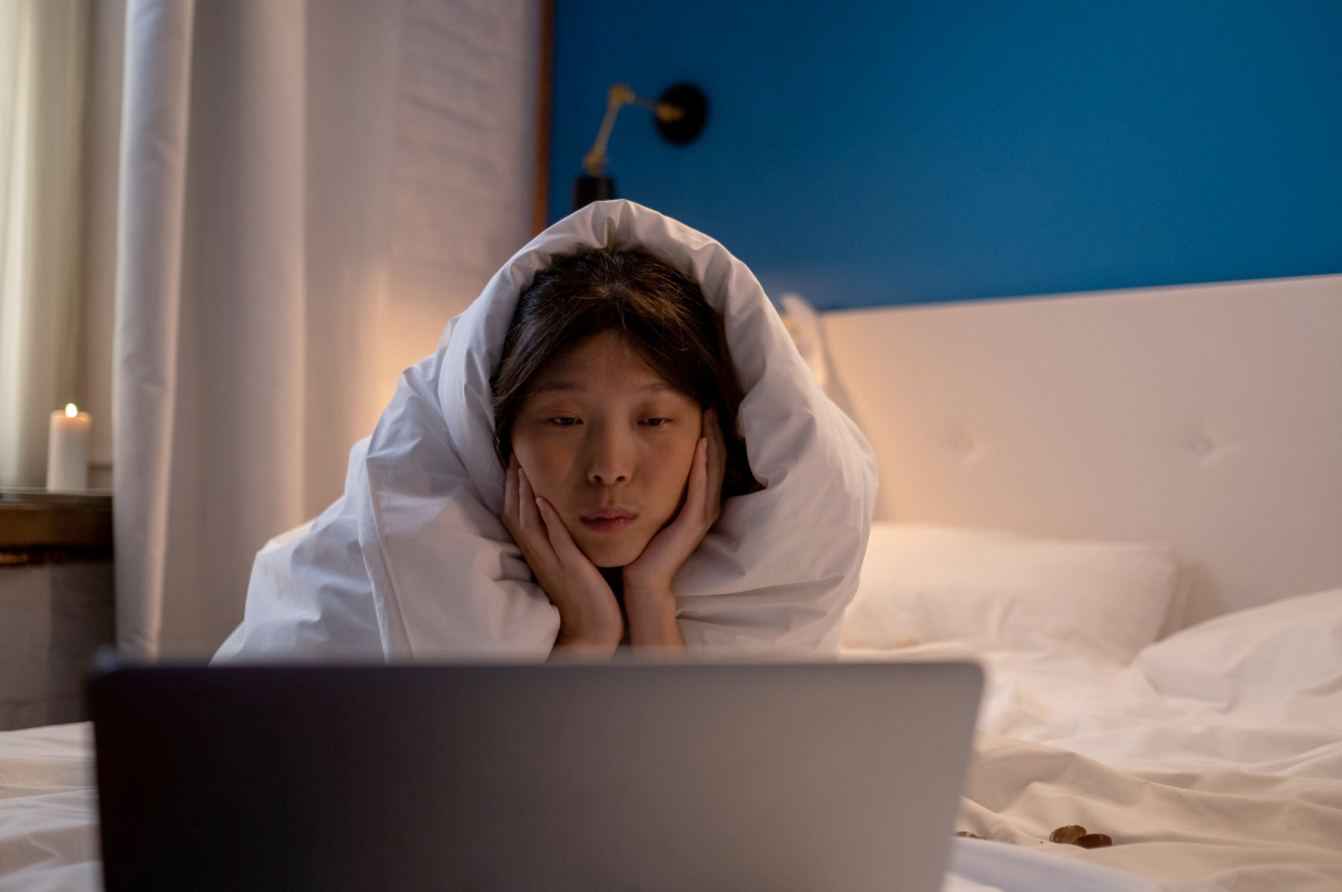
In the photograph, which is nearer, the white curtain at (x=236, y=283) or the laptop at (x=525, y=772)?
the laptop at (x=525, y=772)

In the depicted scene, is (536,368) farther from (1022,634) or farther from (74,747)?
(1022,634)

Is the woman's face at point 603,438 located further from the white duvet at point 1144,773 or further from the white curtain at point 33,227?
the white curtain at point 33,227

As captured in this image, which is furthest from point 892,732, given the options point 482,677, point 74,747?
point 74,747

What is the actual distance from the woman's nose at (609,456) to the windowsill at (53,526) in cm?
94

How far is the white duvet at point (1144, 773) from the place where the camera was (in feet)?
2.34

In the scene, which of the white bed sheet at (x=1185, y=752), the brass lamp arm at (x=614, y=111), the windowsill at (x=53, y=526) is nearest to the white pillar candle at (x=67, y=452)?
the windowsill at (x=53, y=526)

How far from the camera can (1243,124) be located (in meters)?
1.76

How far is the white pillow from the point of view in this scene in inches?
62.9

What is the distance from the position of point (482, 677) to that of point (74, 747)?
0.84 meters

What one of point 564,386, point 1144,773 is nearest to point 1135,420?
point 1144,773

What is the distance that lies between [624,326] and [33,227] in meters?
1.23

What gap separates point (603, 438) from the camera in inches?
36.9

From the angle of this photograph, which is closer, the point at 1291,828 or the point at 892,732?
the point at 892,732

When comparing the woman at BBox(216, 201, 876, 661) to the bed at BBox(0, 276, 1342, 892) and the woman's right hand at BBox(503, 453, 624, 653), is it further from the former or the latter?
the bed at BBox(0, 276, 1342, 892)
